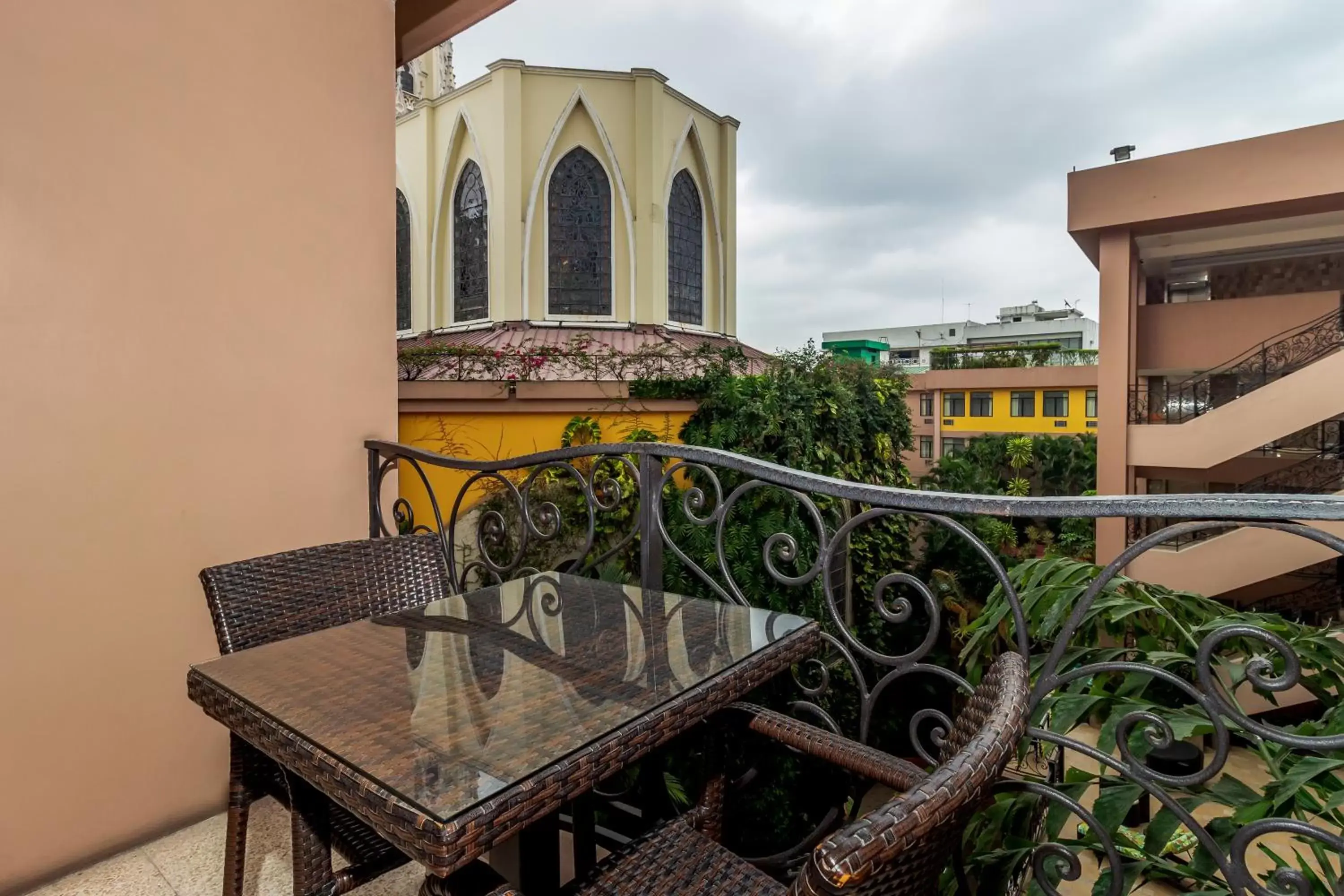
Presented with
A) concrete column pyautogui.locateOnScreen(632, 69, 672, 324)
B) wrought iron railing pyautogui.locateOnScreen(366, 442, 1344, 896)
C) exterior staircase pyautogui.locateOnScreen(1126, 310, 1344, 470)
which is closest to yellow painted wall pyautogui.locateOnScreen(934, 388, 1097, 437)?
exterior staircase pyautogui.locateOnScreen(1126, 310, 1344, 470)

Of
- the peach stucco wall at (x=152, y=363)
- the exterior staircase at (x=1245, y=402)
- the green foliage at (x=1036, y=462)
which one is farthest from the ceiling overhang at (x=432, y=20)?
the green foliage at (x=1036, y=462)

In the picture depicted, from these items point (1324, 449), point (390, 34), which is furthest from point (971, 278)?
point (390, 34)

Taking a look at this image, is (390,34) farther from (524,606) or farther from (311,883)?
(311,883)

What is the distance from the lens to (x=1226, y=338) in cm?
1030

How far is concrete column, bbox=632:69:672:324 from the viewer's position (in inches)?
319

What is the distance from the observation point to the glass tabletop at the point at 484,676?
770mm

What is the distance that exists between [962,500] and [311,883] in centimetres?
123

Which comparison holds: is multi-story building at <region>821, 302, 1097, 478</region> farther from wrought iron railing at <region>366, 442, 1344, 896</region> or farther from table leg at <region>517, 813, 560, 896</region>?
table leg at <region>517, 813, 560, 896</region>

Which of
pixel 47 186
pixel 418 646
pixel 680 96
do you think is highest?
pixel 680 96

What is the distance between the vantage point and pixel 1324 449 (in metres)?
9.75

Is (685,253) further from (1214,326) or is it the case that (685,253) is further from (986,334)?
(986,334)

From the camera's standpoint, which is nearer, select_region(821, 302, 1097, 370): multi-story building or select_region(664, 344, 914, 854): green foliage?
select_region(664, 344, 914, 854): green foliage

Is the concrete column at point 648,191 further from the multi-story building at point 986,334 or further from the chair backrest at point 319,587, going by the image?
the multi-story building at point 986,334

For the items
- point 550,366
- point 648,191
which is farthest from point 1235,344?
point 550,366
